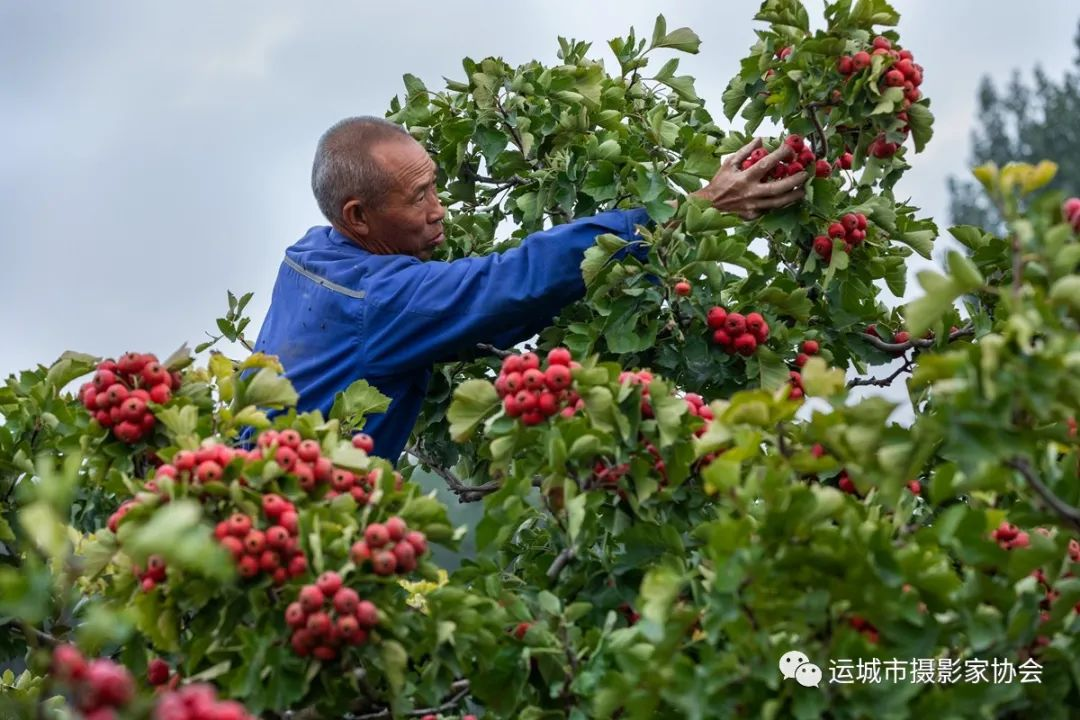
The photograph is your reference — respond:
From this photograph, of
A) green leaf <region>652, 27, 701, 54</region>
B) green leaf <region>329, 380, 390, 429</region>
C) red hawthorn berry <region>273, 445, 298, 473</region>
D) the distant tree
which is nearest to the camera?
red hawthorn berry <region>273, 445, 298, 473</region>

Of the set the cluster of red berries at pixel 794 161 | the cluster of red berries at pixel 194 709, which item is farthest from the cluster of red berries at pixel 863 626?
the cluster of red berries at pixel 794 161

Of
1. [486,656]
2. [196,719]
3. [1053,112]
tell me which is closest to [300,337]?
[486,656]

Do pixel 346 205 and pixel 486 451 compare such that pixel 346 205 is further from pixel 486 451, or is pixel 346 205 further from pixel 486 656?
pixel 486 656

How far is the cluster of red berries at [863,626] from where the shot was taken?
3.32 meters

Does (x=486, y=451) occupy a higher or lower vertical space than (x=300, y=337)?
lower

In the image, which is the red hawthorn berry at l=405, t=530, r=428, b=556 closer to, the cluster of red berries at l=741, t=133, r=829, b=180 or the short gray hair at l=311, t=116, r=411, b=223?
the cluster of red berries at l=741, t=133, r=829, b=180

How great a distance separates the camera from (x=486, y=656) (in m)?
3.81

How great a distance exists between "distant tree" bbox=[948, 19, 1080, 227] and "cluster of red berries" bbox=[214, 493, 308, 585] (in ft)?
160

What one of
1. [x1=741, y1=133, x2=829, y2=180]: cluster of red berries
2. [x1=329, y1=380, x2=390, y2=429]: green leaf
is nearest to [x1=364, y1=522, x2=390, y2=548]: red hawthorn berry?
[x1=329, y1=380, x2=390, y2=429]: green leaf

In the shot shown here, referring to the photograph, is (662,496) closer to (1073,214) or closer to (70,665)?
(1073,214)

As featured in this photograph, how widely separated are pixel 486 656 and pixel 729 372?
5.11 feet

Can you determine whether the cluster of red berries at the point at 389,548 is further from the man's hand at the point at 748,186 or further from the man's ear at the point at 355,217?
the man's ear at the point at 355,217

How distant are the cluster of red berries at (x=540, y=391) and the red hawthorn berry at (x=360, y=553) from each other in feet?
1.81

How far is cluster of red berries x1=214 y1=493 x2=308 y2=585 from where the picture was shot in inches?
Result: 139
